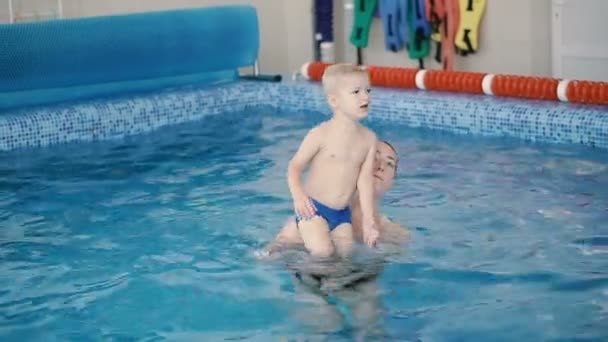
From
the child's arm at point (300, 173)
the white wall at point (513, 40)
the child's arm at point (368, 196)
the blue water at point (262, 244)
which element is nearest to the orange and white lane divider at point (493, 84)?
the blue water at point (262, 244)

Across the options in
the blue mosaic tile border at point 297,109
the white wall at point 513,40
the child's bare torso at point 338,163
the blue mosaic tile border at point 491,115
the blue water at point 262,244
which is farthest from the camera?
→ the white wall at point 513,40

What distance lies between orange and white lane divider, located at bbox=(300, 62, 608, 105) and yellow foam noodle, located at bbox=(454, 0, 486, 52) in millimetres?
658

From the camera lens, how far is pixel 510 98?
30.0ft

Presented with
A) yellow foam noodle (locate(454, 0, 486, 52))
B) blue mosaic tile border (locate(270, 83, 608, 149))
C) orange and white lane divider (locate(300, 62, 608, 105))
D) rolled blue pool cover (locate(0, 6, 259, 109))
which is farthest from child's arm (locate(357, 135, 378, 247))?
yellow foam noodle (locate(454, 0, 486, 52))

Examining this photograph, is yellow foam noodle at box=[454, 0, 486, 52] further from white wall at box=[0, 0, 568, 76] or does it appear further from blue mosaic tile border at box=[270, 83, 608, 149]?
blue mosaic tile border at box=[270, 83, 608, 149]

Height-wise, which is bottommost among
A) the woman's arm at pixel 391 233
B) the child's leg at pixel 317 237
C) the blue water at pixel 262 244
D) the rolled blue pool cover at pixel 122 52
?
the blue water at pixel 262 244

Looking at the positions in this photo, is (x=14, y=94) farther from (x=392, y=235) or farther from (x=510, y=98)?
(x=392, y=235)

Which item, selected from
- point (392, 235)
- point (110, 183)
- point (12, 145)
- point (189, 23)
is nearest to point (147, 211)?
point (110, 183)

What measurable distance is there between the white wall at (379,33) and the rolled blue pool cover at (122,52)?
3.30 ft

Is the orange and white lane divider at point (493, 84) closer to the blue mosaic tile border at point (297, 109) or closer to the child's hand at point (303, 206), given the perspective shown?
the blue mosaic tile border at point (297, 109)

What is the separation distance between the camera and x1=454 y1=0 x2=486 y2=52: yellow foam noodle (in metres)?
10.3

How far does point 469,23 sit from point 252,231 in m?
5.06

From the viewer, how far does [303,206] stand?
4.78 meters

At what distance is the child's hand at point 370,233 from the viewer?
4.71m
